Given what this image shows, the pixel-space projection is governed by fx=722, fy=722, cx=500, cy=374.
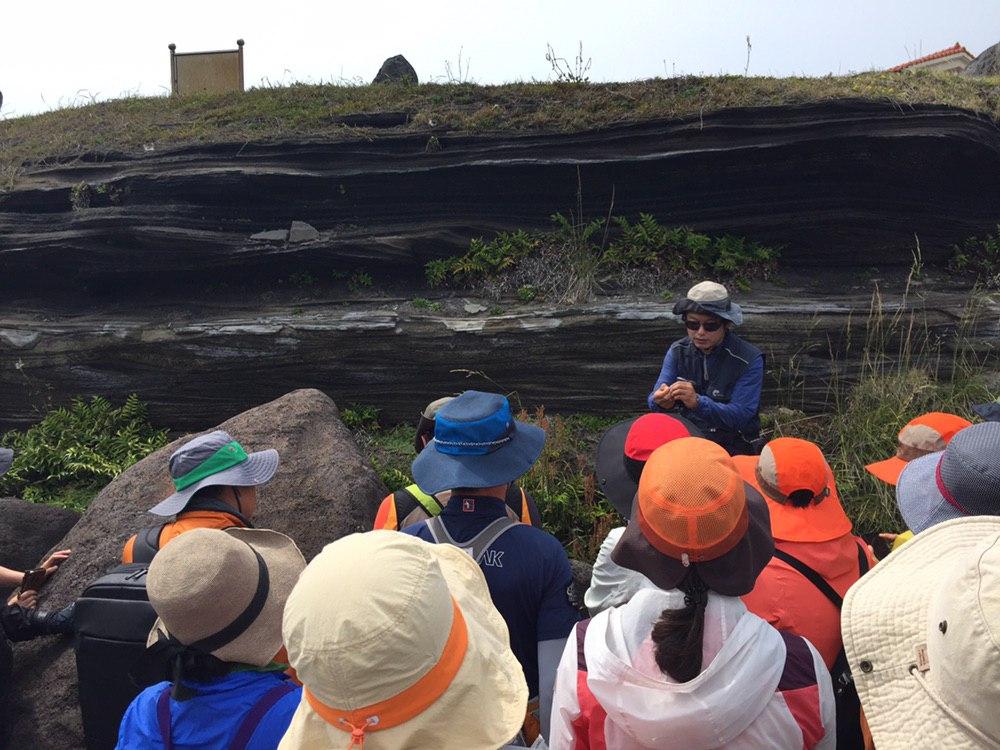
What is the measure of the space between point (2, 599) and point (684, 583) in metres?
4.09

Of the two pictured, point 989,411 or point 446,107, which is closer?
point 989,411

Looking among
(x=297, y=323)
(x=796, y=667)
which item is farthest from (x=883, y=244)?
(x=796, y=667)

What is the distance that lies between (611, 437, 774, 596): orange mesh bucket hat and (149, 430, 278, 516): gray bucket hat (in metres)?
2.42

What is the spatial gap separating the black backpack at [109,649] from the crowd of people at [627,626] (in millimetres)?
735

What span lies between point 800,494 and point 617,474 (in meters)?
0.75

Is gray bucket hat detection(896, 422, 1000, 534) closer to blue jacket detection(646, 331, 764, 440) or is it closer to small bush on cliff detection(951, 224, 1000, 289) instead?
blue jacket detection(646, 331, 764, 440)

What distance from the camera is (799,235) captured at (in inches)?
320

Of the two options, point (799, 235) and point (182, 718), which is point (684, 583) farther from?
point (799, 235)

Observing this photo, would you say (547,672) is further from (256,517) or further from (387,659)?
(256,517)

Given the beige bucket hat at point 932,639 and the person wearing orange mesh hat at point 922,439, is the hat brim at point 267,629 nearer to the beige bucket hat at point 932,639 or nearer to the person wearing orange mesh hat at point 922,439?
the beige bucket hat at point 932,639

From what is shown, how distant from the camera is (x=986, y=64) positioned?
12.5m

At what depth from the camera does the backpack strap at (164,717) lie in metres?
2.13

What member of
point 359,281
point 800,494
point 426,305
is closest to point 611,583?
point 800,494

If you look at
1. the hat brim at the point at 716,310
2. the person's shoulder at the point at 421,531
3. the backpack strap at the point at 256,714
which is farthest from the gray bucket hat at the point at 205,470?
the hat brim at the point at 716,310
